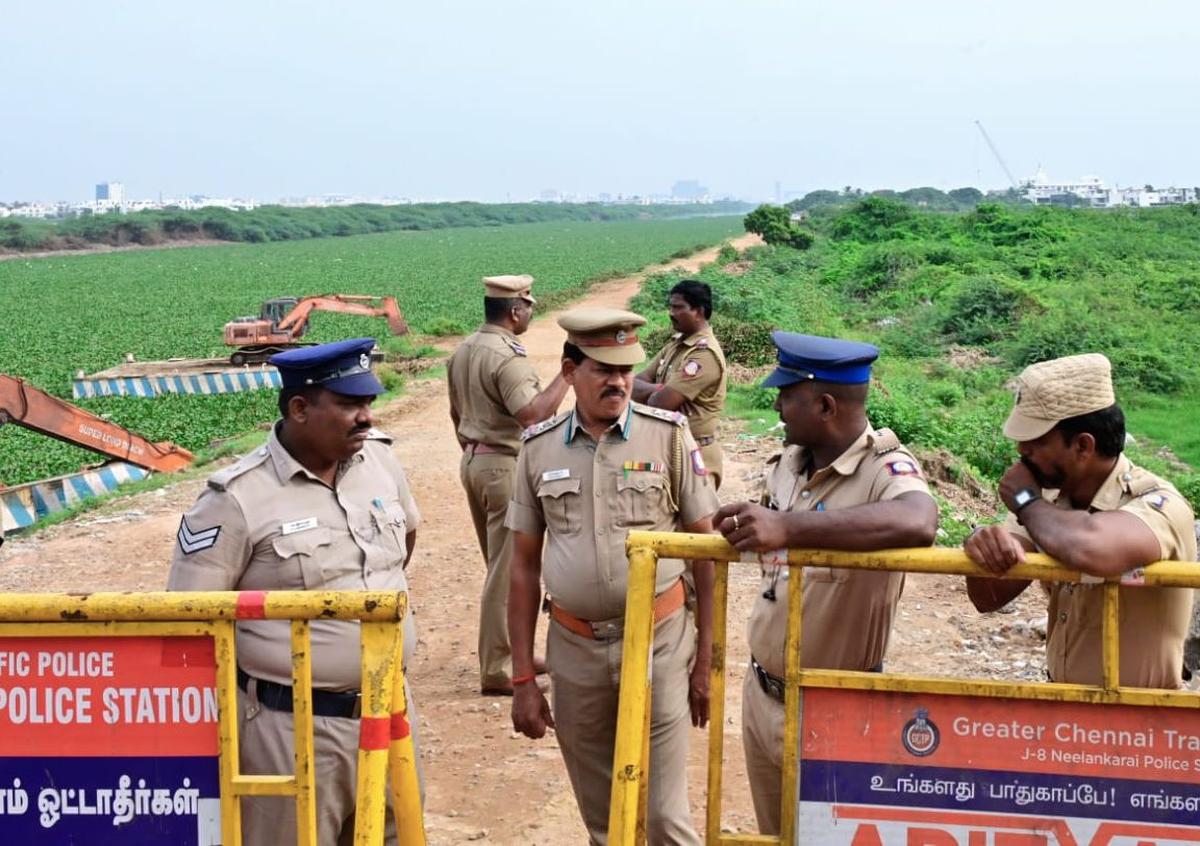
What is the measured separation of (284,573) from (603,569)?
36.6 inches

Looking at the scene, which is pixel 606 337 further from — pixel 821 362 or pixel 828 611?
pixel 828 611

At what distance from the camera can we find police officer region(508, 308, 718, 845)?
12.4 ft

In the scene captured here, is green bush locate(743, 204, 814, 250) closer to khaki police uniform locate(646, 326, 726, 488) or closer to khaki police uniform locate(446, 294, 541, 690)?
khaki police uniform locate(646, 326, 726, 488)

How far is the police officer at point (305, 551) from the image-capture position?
3.23 meters

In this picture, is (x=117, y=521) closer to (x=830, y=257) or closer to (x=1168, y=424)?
(x=1168, y=424)

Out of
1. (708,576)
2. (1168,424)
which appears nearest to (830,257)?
(1168,424)

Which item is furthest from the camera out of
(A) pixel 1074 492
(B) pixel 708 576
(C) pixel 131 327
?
(C) pixel 131 327

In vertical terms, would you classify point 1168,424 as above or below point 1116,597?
below

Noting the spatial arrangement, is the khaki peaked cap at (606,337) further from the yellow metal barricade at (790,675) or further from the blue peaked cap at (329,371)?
the yellow metal barricade at (790,675)

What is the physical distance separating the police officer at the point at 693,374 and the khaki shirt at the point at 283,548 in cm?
308

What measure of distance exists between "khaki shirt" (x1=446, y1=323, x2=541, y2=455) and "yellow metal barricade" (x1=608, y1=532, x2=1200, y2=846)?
3051mm

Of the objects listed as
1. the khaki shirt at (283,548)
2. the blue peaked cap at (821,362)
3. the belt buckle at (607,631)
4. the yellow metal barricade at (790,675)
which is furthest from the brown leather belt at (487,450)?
the yellow metal barricade at (790,675)

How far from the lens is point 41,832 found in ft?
9.21

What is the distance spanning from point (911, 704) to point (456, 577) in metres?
6.20
